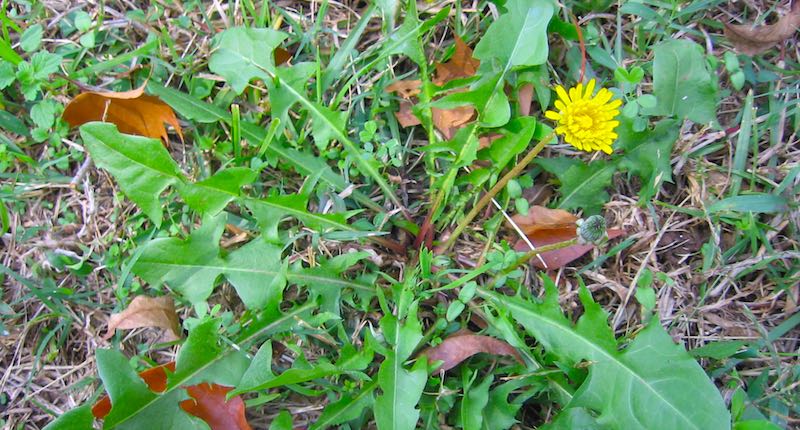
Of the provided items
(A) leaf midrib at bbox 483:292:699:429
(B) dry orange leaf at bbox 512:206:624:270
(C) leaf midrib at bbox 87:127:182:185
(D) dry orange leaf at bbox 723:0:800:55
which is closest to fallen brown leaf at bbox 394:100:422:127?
(B) dry orange leaf at bbox 512:206:624:270

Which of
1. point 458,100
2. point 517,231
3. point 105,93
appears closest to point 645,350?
point 517,231

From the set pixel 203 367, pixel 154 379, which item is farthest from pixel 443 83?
pixel 154 379

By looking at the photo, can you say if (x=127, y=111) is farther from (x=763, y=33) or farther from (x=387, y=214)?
(x=763, y=33)

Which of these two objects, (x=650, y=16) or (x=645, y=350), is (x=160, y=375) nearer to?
(x=645, y=350)

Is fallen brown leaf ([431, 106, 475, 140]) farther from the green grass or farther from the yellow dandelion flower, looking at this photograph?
the yellow dandelion flower

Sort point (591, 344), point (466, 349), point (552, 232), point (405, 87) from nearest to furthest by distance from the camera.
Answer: point (591, 344) < point (466, 349) < point (552, 232) < point (405, 87)

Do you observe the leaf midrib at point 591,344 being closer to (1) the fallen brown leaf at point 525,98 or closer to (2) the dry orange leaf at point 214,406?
(1) the fallen brown leaf at point 525,98

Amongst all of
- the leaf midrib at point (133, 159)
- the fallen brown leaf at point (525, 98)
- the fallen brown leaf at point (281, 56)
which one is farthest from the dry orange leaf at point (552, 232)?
the leaf midrib at point (133, 159)
